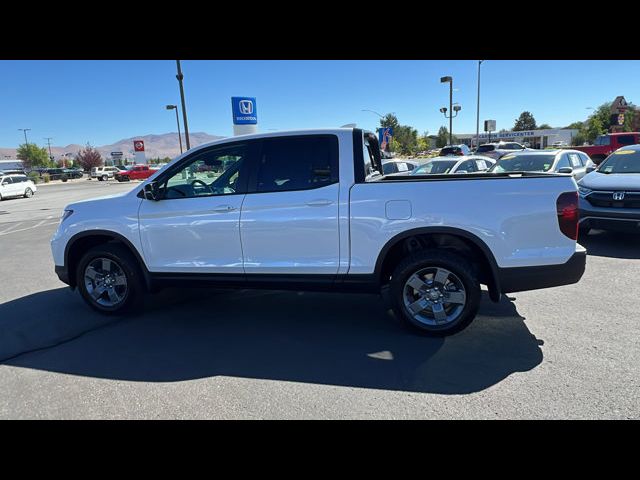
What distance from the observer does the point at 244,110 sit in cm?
1434

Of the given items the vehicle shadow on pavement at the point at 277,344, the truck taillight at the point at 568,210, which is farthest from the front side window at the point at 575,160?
the truck taillight at the point at 568,210

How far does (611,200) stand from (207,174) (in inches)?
260

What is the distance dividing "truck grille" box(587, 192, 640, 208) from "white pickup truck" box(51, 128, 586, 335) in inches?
Answer: 152

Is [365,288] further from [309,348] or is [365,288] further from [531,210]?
[531,210]

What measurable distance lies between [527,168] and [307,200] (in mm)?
7869

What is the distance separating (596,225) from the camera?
6863 mm

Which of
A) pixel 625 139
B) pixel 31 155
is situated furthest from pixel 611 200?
pixel 31 155

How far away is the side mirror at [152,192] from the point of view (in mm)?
4203

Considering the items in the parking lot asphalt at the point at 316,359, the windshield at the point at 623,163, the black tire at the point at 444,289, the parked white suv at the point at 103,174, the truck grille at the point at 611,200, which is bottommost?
the parking lot asphalt at the point at 316,359

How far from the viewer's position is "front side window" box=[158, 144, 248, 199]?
412 centimetres

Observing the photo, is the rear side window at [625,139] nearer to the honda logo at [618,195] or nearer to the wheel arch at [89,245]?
the honda logo at [618,195]

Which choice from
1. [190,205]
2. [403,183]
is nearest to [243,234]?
[190,205]

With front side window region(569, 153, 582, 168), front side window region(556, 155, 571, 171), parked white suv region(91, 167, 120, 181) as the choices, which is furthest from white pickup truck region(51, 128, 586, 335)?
parked white suv region(91, 167, 120, 181)
